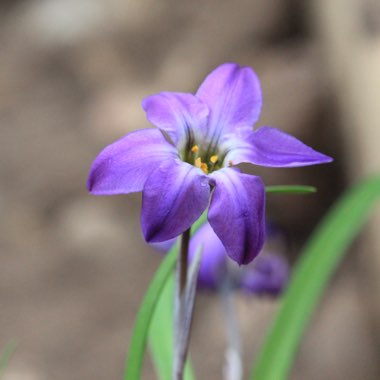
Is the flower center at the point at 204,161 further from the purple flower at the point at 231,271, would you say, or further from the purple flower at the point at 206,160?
the purple flower at the point at 231,271

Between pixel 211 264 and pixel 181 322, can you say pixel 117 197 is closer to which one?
pixel 211 264

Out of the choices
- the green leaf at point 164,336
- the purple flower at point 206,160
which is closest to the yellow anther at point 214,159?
the purple flower at point 206,160

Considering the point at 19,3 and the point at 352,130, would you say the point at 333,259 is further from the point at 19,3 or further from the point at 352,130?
the point at 19,3

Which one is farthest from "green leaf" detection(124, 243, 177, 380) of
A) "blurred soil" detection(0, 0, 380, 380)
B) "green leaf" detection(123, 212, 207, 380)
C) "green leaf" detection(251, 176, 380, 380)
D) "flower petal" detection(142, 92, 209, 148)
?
"blurred soil" detection(0, 0, 380, 380)

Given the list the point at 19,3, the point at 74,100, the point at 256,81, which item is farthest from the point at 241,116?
the point at 19,3

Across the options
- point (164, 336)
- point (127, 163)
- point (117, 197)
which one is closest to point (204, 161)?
point (127, 163)

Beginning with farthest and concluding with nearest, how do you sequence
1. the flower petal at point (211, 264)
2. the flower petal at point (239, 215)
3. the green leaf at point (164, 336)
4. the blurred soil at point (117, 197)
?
the blurred soil at point (117, 197)
the flower petal at point (211, 264)
the green leaf at point (164, 336)
the flower petal at point (239, 215)
